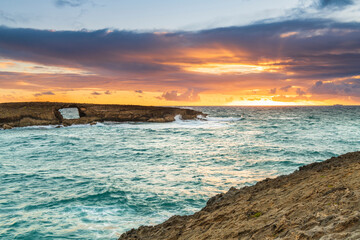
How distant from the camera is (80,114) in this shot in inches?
2660

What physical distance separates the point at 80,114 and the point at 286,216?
68.0m

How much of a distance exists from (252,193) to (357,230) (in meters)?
4.86

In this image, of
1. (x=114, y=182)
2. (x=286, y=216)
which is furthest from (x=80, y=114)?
(x=286, y=216)

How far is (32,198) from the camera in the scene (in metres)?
12.7

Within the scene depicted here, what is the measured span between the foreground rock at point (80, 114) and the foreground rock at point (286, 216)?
5578cm

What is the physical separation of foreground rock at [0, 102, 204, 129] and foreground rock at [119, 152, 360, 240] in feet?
183

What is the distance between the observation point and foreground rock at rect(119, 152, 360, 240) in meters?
4.50

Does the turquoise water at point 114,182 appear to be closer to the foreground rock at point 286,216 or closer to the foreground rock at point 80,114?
the foreground rock at point 286,216

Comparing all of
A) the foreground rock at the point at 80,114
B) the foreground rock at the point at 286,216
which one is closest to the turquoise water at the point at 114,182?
the foreground rock at the point at 286,216

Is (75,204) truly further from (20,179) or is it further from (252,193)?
(252,193)

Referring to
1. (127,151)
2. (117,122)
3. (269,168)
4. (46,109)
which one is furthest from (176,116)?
(269,168)

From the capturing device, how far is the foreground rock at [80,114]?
181 feet

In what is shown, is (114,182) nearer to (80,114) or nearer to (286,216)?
(286,216)

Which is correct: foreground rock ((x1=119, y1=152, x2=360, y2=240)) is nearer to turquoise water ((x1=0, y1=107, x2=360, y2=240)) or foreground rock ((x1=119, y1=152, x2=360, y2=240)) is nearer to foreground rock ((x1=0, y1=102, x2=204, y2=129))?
turquoise water ((x1=0, y1=107, x2=360, y2=240))
